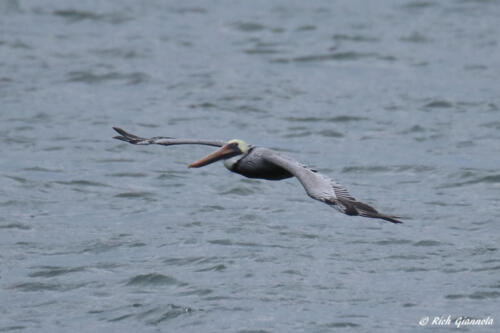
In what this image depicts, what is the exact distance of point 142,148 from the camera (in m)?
18.5

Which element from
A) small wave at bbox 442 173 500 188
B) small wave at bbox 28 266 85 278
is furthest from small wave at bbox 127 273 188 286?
small wave at bbox 442 173 500 188

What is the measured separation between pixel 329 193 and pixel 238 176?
6.68 meters

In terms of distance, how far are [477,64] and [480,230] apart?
8.28 m

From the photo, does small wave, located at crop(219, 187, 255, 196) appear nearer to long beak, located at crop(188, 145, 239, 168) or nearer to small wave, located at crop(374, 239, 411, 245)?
small wave, located at crop(374, 239, 411, 245)

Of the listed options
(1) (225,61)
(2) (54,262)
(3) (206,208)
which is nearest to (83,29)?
(1) (225,61)

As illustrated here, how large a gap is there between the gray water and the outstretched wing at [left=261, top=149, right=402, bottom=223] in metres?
1.37

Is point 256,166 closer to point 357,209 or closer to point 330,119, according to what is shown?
point 357,209

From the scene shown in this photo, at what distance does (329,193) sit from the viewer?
10328 millimetres

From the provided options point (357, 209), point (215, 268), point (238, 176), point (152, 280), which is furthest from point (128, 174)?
point (357, 209)

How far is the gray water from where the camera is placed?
11883 millimetres

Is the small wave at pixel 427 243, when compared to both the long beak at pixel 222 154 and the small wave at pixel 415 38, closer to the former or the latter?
the long beak at pixel 222 154

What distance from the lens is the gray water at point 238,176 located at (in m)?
11.9

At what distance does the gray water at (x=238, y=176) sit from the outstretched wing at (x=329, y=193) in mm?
1375

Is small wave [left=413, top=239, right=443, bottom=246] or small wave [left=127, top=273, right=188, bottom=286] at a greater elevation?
small wave [left=127, top=273, right=188, bottom=286]
